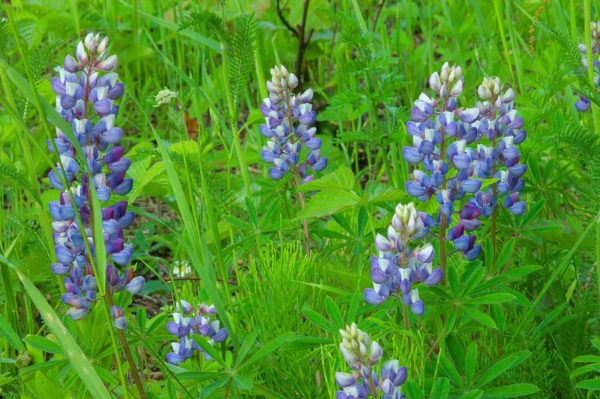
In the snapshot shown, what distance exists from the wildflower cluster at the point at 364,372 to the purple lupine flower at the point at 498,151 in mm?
617

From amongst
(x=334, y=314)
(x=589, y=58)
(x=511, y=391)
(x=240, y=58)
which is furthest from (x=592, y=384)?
(x=240, y=58)

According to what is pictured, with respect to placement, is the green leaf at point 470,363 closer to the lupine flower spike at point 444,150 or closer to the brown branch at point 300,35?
the lupine flower spike at point 444,150

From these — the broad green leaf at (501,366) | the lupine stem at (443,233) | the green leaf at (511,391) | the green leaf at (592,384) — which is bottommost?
the green leaf at (511,391)

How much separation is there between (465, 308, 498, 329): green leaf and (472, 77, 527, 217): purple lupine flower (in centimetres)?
30

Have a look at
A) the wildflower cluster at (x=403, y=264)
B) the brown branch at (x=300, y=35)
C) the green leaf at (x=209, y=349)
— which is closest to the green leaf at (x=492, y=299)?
the wildflower cluster at (x=403, y=264)

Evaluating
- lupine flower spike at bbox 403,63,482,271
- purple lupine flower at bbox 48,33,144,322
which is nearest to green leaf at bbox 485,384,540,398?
lupine flower spike at bbox 403,63,482,271

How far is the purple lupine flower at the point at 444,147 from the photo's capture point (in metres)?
1.69

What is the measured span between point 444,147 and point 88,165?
2.09 feet

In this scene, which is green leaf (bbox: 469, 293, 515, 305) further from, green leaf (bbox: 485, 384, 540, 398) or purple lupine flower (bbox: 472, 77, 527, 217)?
purple lupine flower (bbox: 472, 77, 527, 217)

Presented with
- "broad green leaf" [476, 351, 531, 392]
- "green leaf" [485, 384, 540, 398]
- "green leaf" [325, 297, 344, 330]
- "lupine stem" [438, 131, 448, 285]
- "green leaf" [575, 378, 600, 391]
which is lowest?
"green leaf" [485, 384, 540, 398]

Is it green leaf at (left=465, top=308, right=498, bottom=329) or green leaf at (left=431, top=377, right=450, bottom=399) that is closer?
green leaf at (left=431, top=377, right=450, bottom=399)

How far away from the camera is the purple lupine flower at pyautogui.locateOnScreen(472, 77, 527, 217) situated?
1862mm

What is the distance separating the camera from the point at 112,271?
5.15 feet

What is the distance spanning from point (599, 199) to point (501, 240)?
505 millimetres
